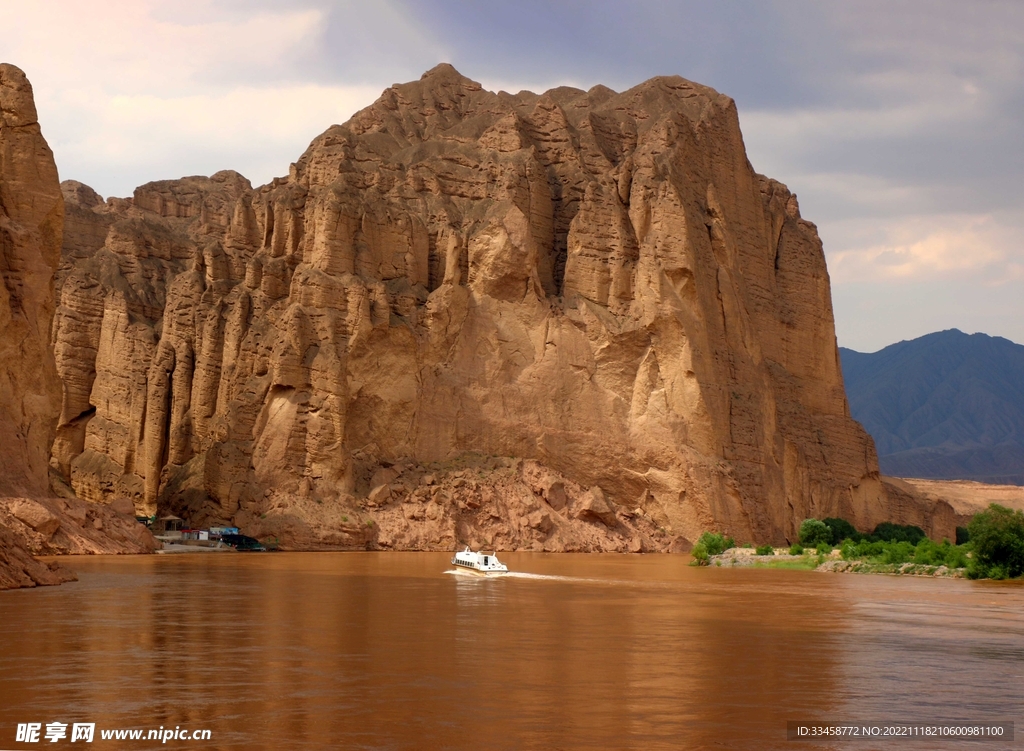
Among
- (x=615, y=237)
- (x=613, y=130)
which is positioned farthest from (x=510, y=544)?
(x=613, y=130)

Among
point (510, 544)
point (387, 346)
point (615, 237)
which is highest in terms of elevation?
point (615, 237)

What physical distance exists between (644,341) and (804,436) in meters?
22.2

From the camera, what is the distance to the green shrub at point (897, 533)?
104688 mm

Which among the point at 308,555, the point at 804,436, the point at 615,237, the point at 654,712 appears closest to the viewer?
the point at 654,712

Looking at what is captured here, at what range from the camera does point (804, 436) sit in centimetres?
10931

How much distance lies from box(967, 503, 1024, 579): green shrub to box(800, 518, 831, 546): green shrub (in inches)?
1049

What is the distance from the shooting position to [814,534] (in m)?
86.2

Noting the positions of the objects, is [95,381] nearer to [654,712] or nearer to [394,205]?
[394,205]

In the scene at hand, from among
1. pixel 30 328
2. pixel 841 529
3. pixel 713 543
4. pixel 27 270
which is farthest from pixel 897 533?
pixel 27 270

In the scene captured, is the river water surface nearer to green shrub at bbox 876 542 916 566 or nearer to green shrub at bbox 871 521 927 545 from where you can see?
green shrub at bbox 876 542 916 566

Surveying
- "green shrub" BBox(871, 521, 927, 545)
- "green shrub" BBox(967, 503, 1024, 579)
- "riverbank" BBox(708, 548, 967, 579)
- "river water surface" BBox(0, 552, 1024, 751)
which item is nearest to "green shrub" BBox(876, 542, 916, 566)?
"riverbank" BBox(708, 548, 967, 579)

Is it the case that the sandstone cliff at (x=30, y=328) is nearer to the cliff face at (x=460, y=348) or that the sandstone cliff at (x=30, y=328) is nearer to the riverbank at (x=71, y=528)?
the riverbank at (x=71, y=528)

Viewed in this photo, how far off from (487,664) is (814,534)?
6632cm

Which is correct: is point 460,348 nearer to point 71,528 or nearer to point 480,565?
point 71,528
